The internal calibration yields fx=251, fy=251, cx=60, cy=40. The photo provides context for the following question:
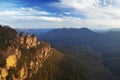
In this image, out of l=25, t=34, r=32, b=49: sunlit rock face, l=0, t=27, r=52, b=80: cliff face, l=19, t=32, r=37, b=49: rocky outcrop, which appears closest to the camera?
l=0, t=27, r=52, b=80: cliff face

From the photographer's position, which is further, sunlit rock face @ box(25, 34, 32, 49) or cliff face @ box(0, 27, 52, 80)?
sunlit rock face @ box(25, 34, 32, 49)

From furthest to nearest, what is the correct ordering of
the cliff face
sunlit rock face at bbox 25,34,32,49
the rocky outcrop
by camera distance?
1. sunlit rock face at bbox 25,34,32,49
2. the rocky outcrop
3. the cliff face

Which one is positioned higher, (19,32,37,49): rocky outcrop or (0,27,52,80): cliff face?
(19,32,37,49): rocky outcrop

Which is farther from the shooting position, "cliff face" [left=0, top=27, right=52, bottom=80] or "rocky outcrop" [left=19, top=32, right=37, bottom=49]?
"rocky outcrop" [left=19, top=32, right=37, bottom=49]

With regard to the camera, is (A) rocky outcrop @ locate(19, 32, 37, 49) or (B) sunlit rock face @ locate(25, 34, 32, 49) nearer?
(A) rocky outcrop @ locate(19, 32, 37, 49)

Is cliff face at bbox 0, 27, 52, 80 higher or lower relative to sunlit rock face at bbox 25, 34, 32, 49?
lower

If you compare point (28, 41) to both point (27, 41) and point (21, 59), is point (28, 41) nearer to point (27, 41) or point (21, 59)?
point (27, 41)

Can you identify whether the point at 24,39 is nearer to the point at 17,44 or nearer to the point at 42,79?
the point at 17,44

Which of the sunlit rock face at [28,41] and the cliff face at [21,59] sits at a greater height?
the sunlit rock face at [28,41]

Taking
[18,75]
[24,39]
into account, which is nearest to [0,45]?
[18,75]

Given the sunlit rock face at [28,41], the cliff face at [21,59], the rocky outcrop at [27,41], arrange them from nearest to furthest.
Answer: the cliff face at [21,59], the rocky outcrop at [27,41], the sunlit rock face at [28,41]
